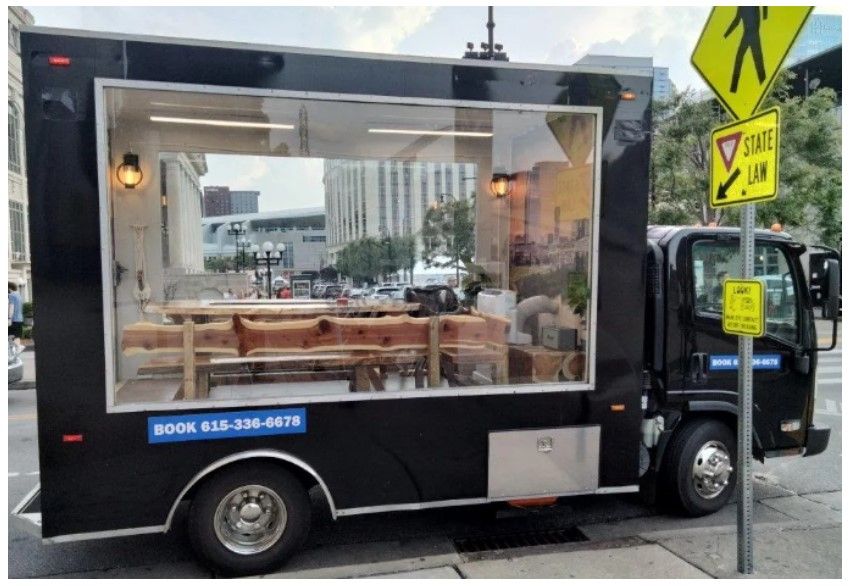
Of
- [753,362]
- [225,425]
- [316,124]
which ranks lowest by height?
[225,425]

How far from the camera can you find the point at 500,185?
19.1ft

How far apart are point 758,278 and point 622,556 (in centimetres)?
232

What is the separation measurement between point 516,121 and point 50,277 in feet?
9.48

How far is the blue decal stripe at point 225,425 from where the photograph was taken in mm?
3539

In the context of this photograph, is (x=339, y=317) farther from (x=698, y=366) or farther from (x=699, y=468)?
(x=699, y=468)

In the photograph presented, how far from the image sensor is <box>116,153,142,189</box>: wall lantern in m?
3.96

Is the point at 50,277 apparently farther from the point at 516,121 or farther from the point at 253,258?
the point at 516,121

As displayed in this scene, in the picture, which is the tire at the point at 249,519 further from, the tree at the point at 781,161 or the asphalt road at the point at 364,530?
the tree at the point at 781,161

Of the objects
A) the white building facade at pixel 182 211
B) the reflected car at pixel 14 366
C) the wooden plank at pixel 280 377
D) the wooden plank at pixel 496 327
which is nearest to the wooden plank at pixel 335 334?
the wooden plank at pixel 280 377

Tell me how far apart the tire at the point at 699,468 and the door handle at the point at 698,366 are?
0.33 m

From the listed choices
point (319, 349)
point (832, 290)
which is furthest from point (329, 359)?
point (832, 290)

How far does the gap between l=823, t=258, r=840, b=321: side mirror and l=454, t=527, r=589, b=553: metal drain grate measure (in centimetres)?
242

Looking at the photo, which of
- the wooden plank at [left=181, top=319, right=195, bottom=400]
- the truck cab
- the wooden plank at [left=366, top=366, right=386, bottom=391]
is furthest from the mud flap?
the truck cab

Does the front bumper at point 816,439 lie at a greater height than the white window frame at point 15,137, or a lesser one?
lesser
